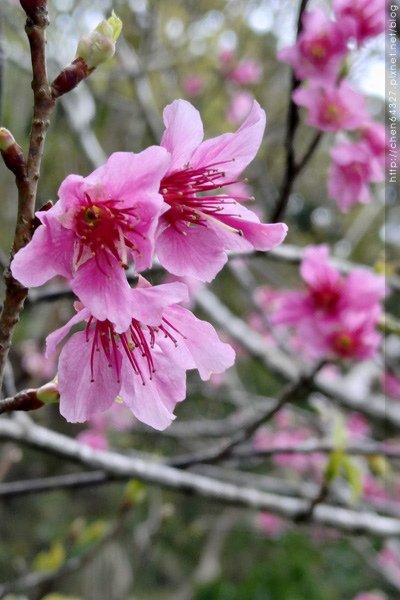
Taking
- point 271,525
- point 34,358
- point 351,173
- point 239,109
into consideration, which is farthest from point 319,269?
point 271,525

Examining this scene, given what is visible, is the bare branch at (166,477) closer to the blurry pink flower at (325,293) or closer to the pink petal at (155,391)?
the blurry pink flower at (325,293)

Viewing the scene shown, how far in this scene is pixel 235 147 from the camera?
1.77 ft

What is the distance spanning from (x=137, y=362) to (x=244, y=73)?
142 inches

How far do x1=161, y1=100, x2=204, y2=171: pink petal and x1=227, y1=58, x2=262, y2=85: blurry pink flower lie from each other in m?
3.55

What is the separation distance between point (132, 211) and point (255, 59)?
3998 millimetres

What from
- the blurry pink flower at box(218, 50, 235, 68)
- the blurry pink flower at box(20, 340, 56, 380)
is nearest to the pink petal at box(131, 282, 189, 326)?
the blurry pink flower at box(20, 340, 56, 380)

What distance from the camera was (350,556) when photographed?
5160 mm

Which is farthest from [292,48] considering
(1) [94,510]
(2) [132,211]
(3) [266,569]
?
(1) [94,510]

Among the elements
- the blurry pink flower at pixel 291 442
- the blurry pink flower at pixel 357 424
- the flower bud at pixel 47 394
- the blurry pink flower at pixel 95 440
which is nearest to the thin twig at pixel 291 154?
the flower bud at pixel 47 394

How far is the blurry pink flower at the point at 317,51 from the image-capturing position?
3.67 feet

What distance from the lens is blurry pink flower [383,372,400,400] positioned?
3099 millimetres

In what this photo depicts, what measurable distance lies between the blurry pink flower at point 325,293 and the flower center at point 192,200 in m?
0.71

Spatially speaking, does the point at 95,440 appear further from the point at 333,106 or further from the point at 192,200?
the point at 192,200

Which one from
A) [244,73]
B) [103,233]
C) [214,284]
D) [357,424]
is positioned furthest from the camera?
[214,284]
